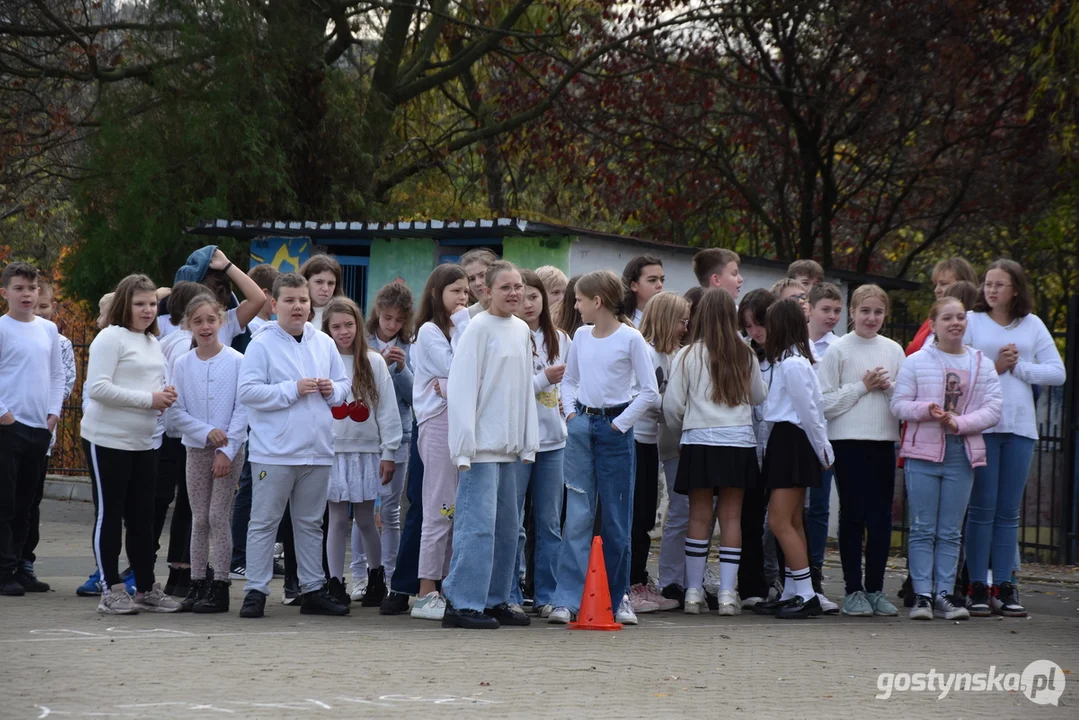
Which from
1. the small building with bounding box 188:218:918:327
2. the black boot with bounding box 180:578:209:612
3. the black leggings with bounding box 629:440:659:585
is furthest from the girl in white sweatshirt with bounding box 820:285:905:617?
the small building with bounding box 188:218:918:327

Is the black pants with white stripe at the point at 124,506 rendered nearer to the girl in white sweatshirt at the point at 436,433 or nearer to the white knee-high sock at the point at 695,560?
the girl in white sweatshirt at the point at 436,433

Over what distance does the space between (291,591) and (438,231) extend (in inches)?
249

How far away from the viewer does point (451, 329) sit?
799 centimetres

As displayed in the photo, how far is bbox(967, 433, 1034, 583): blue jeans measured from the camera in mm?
8477

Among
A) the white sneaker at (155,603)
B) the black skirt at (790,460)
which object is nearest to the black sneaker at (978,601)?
the black skirt at (790,460)

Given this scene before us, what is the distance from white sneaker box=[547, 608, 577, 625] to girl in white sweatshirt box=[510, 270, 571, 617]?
0.33 ft

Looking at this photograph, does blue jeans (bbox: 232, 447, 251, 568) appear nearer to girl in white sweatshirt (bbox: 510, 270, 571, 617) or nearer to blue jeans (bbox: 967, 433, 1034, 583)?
girl in white sweatshirt (bbox: 510, 270, 571, 617)

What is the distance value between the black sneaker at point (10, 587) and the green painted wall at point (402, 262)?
644 cm

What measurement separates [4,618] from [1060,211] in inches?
537

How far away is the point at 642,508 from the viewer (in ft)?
27.7

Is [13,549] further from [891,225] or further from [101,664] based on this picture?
[891,225]

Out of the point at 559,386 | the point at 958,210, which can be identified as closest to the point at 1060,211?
the point at 958,210

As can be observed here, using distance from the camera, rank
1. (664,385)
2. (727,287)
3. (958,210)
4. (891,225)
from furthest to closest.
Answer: (891,225) → (958,210) → (727,287) → (664,385)

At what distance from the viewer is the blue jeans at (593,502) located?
7715 mm
